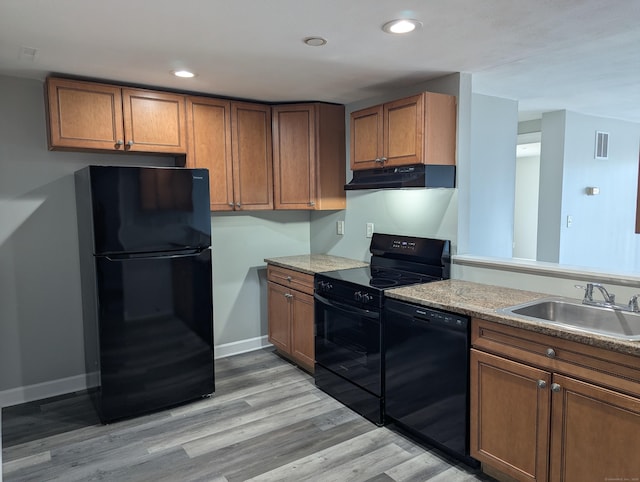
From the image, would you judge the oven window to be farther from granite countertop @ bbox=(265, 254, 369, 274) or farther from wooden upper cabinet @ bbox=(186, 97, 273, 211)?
wooden upper cabinet @ bbox=(186, 97, 273, 211)

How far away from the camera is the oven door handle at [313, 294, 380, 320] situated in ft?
8.82

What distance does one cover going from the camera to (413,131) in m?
2.82

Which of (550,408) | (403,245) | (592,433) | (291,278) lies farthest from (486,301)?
(291,278)

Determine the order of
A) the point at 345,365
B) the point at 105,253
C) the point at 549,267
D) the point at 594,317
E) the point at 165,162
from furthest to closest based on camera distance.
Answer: the point at 165,162, the point at 345,365, the point at 105,253, the point at 549,267, the point at 594,317

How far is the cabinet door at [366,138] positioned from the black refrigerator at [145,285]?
1143mm

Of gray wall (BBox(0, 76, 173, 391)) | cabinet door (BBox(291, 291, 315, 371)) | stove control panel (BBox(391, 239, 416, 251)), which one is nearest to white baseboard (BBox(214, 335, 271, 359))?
cabinet door (BBox(291, 291, 315, 371))

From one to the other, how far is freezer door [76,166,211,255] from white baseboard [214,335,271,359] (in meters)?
1.35

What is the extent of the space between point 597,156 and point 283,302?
3.80 meters

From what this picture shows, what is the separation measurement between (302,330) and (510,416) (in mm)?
1785

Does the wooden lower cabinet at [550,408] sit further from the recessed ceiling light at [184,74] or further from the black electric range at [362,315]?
the recessed ceiling light at [184,74]

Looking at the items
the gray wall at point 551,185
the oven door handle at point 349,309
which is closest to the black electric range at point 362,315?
the oven door handle at point 349,309

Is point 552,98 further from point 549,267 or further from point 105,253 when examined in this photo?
point 105,253

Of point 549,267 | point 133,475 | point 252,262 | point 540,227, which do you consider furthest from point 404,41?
point 540,227

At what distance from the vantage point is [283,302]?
12.1ft
